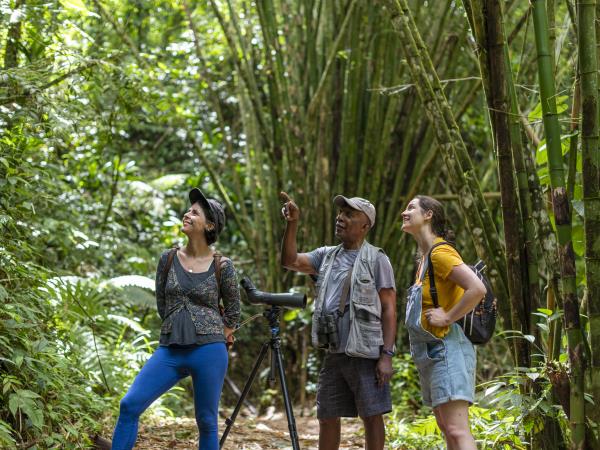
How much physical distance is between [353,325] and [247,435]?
206cm

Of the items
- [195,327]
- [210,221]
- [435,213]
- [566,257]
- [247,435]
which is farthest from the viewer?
[247,435]

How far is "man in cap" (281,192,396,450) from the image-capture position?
3201 mm

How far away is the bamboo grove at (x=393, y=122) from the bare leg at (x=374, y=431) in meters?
0.60

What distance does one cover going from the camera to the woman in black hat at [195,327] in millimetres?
3148

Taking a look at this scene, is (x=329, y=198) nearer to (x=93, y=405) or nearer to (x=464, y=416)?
(x=93, y=405)

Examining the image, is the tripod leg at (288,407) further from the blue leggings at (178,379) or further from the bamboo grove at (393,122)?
the bamboo grove at (393,122)

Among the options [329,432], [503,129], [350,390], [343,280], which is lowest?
[329,432]

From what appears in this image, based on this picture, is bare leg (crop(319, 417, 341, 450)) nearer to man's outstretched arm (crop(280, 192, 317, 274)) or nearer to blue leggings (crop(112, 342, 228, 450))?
blue leggings (crop(112, 342, 228, 450))

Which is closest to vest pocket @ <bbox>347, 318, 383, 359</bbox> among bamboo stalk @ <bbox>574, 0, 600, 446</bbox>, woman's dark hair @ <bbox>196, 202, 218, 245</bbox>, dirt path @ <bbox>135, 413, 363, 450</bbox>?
woman's dark hair @ <bbox>196, 202, 218, 245</bbox>

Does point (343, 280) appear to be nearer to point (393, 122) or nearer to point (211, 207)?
point (211, 207)

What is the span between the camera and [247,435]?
4977 mm

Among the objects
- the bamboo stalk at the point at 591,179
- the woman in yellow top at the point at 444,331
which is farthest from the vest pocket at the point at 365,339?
the bamboo stalk at the point at 591,179

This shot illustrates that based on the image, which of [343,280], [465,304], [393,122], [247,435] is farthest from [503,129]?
[393,122]

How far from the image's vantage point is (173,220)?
7688 millimetres
